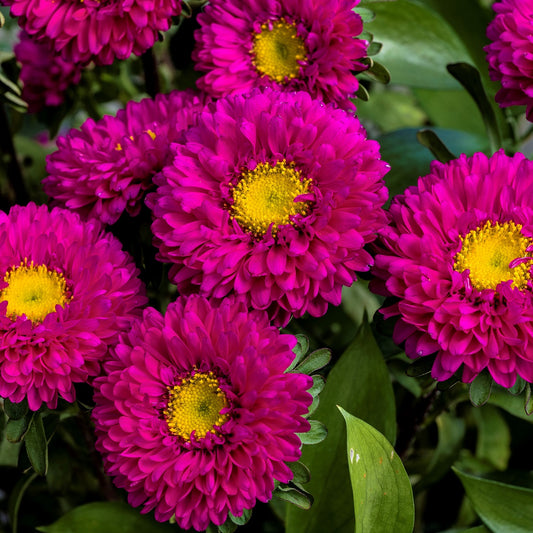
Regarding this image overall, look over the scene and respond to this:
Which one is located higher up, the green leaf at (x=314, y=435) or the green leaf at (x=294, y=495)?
the green leaf at (x=314, y=435)

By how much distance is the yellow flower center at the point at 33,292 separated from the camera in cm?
42

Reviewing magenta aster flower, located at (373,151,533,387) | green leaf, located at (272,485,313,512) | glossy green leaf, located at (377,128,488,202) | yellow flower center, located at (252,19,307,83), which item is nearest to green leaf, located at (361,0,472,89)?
glossy green leaf, located at (377,128,488,202)

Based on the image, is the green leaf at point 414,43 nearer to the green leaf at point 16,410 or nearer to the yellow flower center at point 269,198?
the yellow flower center at point 269,198

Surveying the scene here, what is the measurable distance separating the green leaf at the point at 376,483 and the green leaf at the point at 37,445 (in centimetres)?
17

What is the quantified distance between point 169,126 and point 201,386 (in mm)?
166

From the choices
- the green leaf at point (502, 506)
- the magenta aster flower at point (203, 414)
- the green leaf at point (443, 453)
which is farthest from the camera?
the green leaf at point (443, 453)

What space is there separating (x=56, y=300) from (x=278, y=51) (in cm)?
22

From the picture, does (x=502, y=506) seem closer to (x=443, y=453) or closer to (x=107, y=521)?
(x=443, y=453)

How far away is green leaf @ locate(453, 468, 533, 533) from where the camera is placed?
49cm

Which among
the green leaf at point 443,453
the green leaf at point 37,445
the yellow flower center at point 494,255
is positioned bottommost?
the green leaf at point 443,453

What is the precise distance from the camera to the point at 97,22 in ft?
1.56

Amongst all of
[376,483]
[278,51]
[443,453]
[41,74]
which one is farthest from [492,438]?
[41,74]

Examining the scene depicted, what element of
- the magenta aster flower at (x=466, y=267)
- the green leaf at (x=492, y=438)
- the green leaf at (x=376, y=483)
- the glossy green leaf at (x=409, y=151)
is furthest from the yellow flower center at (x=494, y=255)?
the green leaf at (x=492, y=438)

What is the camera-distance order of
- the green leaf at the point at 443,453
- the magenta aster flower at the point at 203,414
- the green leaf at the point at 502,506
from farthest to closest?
the green leaf at the point at 443,453, the green leaf at the point at 502,506, the magenta aster flower at the point at 203,414
